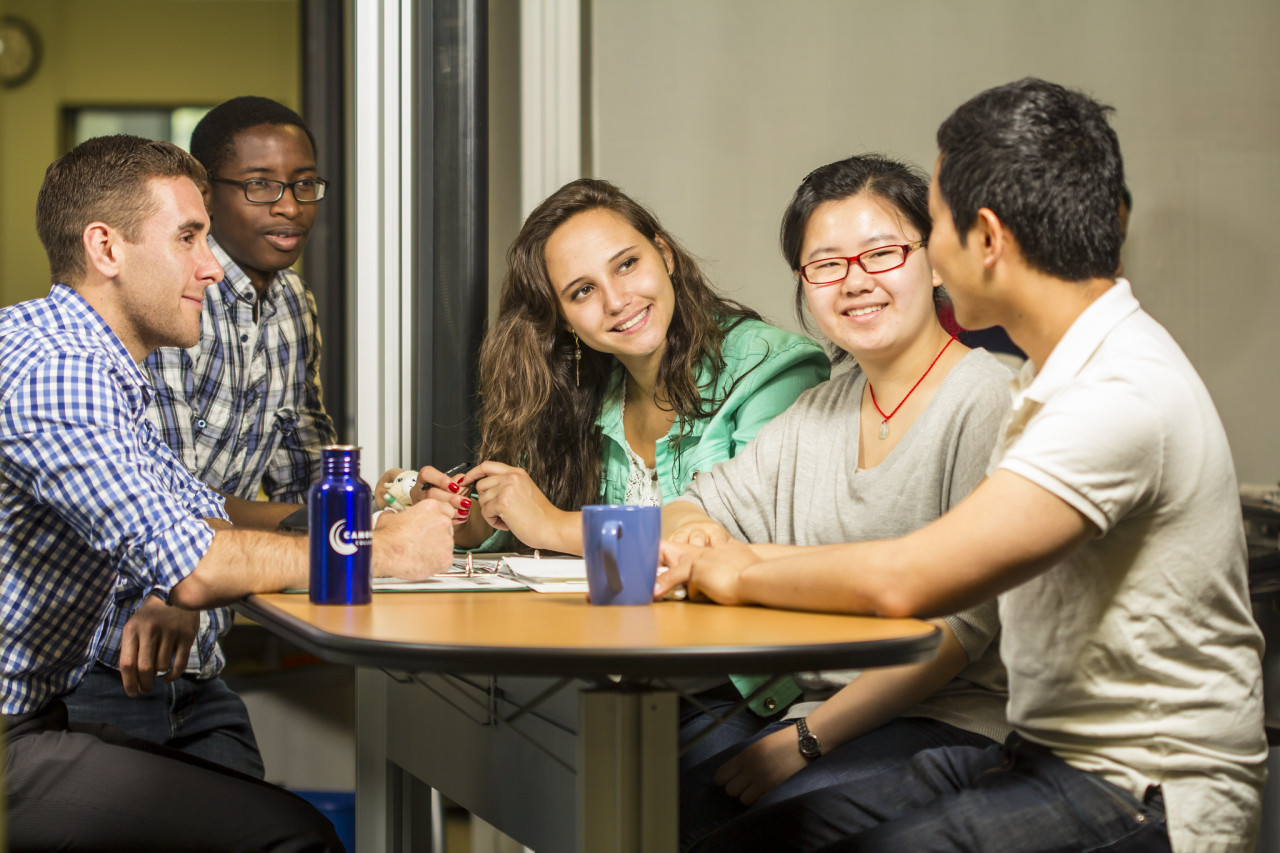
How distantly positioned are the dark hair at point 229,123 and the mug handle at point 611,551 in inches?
67.7

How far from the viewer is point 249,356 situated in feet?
8.04

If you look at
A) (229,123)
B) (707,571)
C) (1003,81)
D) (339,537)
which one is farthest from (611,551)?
(1003,81)

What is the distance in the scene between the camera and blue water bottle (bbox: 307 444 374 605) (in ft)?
3.83

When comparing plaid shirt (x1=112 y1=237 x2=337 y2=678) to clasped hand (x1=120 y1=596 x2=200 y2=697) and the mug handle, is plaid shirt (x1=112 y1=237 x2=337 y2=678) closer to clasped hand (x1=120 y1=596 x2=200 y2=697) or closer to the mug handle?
clasped hand (x1=120 y1=596 x2=200 y2=697)

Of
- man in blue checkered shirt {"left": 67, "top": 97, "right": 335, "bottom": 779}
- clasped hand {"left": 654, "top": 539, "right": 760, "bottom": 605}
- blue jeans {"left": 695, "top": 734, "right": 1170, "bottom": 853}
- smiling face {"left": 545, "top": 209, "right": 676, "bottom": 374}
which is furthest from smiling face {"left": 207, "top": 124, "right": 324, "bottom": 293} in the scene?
blue jeans {"left": 695, "top": 734, "right": 1170, "bottom": 853}

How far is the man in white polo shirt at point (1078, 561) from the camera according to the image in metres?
1.02

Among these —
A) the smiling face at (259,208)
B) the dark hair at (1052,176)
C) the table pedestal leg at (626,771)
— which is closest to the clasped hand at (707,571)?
the table pedestal leg at (626,771)

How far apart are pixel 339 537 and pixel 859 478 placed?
72 centimetres

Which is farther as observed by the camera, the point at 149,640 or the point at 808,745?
the point at 149,640

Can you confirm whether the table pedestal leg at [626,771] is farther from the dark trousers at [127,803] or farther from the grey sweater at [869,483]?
the dark trousers at [127,803]

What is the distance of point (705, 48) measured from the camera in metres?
3.27

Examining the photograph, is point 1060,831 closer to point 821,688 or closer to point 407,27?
point 821,688

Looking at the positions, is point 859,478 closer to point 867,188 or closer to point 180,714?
point 867,188

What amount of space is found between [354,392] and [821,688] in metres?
1.39
